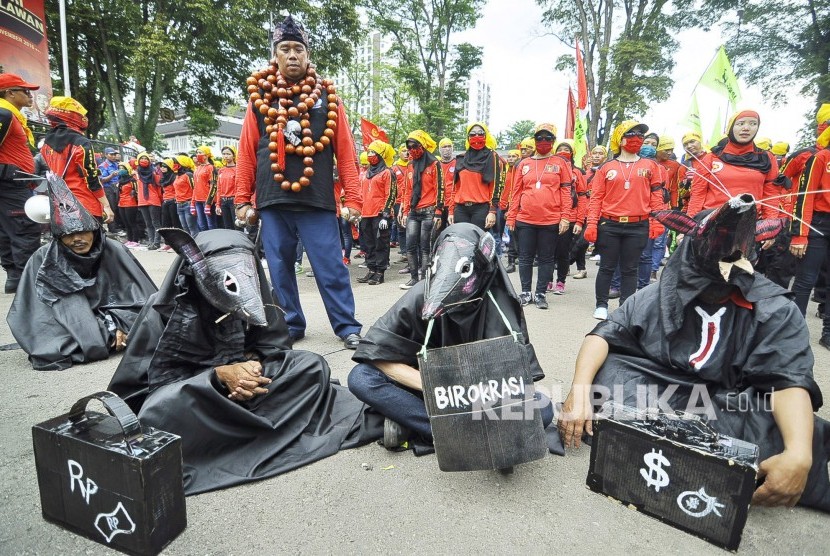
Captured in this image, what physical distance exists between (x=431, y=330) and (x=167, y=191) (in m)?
→ 10.1

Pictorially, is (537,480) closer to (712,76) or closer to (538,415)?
(538,415)

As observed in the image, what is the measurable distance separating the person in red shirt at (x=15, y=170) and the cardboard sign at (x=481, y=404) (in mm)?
5148

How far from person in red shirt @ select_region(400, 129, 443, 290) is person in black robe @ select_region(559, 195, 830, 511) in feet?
14.0

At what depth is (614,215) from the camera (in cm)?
463

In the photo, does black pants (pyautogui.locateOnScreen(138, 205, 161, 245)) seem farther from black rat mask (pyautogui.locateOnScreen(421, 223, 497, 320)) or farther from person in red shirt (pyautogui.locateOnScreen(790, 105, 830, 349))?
person in red shirt (pyautogui.locateOnScreen(790, 105, 830, 349))

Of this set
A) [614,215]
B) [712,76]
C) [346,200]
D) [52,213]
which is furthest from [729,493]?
[712,76]

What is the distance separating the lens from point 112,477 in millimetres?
1502

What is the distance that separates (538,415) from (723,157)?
390 centimetres

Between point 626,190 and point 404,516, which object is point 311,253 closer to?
point 404,516

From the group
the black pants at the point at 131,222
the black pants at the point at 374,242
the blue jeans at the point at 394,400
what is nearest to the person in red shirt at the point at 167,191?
the black pants at the point at 131,222

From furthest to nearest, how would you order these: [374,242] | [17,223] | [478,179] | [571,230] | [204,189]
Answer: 1. [204,189]
2. [374,242]
3. [571,230]
4. [478,179]
5. [17,223]

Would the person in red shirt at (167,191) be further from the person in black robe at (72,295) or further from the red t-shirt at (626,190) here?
the red t-shirt at (626,190)

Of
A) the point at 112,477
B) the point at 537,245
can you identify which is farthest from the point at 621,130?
the point at 112,477

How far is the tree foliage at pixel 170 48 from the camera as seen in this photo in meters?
16.2
